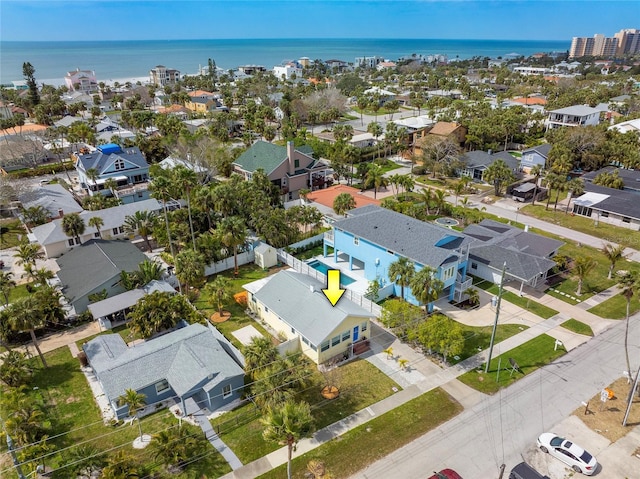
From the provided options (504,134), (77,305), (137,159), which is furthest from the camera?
(504,134)

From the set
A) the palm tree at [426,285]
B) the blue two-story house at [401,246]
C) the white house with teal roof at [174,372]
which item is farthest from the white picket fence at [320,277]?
the white house with teal roof at [174,372]

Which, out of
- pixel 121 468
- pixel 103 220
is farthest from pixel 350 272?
pixel 103 220

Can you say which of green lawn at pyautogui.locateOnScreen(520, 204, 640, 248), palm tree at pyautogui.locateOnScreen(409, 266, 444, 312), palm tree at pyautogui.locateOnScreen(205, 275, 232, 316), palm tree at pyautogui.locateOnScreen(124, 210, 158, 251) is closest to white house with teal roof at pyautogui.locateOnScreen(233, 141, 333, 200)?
palm tree at pyautogui.locateOnScreen(124, 210, 158, 251)

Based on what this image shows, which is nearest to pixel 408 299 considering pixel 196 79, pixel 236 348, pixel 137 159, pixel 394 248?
pixel 394 248

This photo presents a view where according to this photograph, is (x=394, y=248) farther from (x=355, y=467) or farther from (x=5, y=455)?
(x=5, y=455)

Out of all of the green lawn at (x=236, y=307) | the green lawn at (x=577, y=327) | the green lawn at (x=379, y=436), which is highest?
the green lawn at (x=236, y=307)

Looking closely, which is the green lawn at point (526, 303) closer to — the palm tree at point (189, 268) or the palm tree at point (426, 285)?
the palm tree at point (426, 285)
